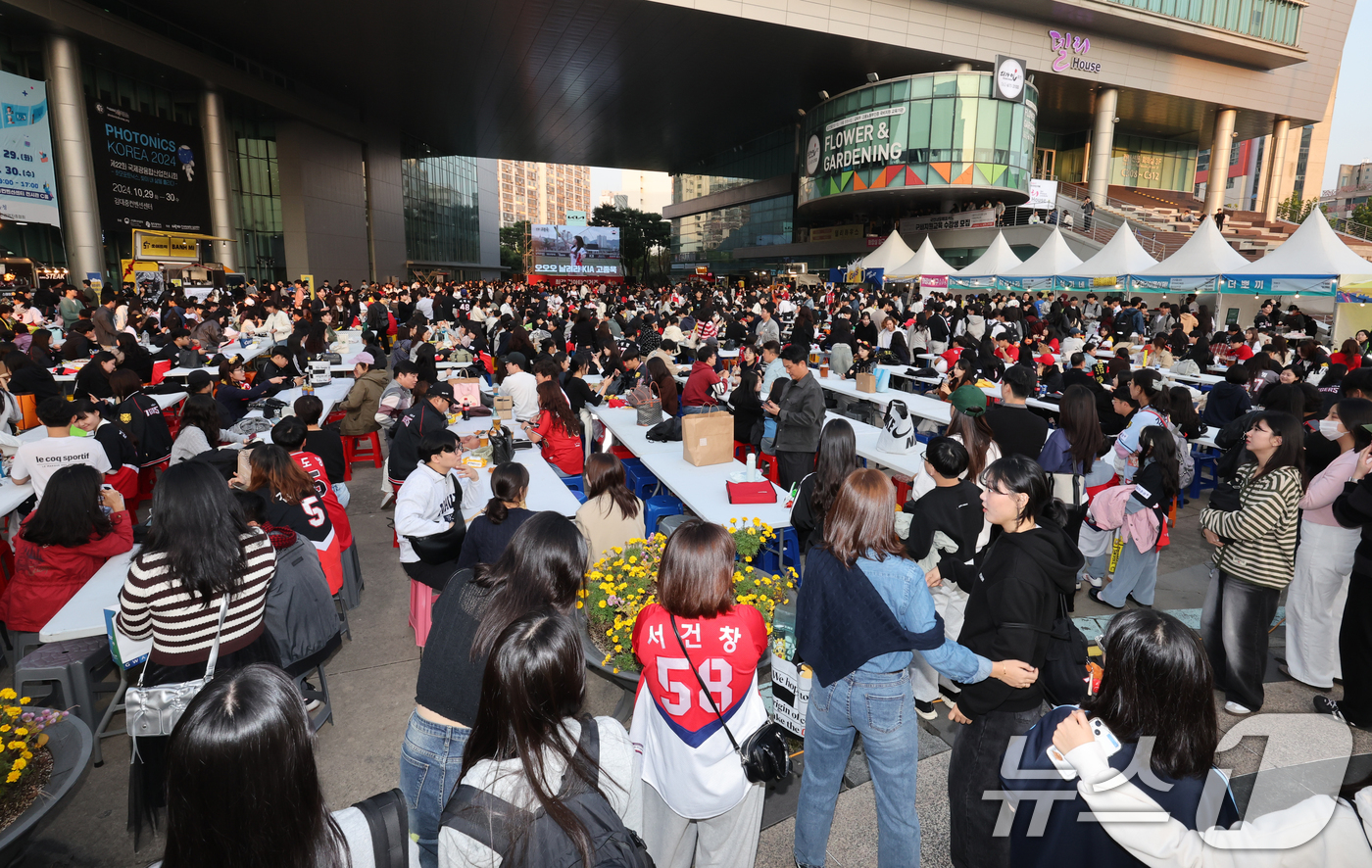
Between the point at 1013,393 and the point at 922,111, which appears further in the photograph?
the point at 922,111

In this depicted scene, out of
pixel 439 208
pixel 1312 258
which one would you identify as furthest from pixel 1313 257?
pixel 439 208

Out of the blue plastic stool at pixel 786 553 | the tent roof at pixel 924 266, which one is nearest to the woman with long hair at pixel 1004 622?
the blue plastic stool at pixel 786 553

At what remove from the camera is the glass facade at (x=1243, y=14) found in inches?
1270

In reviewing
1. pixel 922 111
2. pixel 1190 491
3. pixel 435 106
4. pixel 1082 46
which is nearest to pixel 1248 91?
pixel 1082 46

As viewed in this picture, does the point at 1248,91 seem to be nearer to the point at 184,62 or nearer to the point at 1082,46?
the point at 1082,46

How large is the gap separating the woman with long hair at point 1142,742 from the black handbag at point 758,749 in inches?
33.3

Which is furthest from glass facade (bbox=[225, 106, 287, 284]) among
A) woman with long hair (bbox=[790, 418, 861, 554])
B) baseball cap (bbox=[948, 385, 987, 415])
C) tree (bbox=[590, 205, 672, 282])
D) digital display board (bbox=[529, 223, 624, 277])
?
tree (bbox=[590, 205, 672, 282])

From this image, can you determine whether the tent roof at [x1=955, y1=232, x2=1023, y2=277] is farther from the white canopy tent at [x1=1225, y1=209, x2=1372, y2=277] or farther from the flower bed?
the flower bed

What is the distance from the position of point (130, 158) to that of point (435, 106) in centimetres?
1880

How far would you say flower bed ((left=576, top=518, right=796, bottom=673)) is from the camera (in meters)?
3.38

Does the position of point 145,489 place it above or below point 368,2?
below

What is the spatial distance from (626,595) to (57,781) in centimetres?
226

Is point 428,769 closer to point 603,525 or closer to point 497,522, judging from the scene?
point 497,522

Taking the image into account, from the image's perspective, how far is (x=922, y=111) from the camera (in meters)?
32.2
